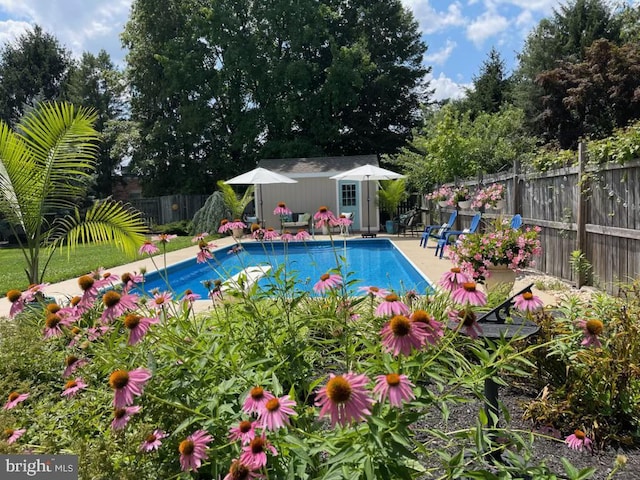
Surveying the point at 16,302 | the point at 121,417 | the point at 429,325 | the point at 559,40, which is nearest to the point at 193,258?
the point at 16,302

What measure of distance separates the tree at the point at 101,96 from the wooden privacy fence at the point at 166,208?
15.1 ft

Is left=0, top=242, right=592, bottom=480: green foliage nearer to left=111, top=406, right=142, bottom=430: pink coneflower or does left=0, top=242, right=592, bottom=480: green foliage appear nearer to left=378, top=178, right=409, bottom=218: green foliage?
left=111, top=406, right=142, bottom=430: pink coneflower

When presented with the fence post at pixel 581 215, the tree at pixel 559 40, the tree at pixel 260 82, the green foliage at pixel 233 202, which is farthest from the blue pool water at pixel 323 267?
the tree at pixel 559 40

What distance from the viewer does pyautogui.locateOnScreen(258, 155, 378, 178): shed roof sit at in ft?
55.4

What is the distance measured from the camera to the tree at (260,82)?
21172mm

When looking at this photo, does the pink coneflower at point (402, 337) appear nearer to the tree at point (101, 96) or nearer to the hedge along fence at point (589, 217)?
the hedge along fence at point (589, 217)

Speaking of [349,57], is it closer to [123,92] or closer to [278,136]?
[278,136]

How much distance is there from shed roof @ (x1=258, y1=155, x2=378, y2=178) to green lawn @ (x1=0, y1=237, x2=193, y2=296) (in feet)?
17.9

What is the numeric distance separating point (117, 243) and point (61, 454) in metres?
3.13

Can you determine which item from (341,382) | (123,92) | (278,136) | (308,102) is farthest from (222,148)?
(341,382)

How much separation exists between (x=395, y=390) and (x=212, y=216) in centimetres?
1627

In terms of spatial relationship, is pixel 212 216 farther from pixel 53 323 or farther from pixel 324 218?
pixel 53 323

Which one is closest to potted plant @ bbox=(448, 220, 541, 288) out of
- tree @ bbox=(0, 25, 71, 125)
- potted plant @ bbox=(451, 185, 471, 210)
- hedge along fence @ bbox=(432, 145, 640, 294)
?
hedge along fence @ bbox=(432, 145, 640, 294)

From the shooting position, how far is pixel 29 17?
27.1 meters
